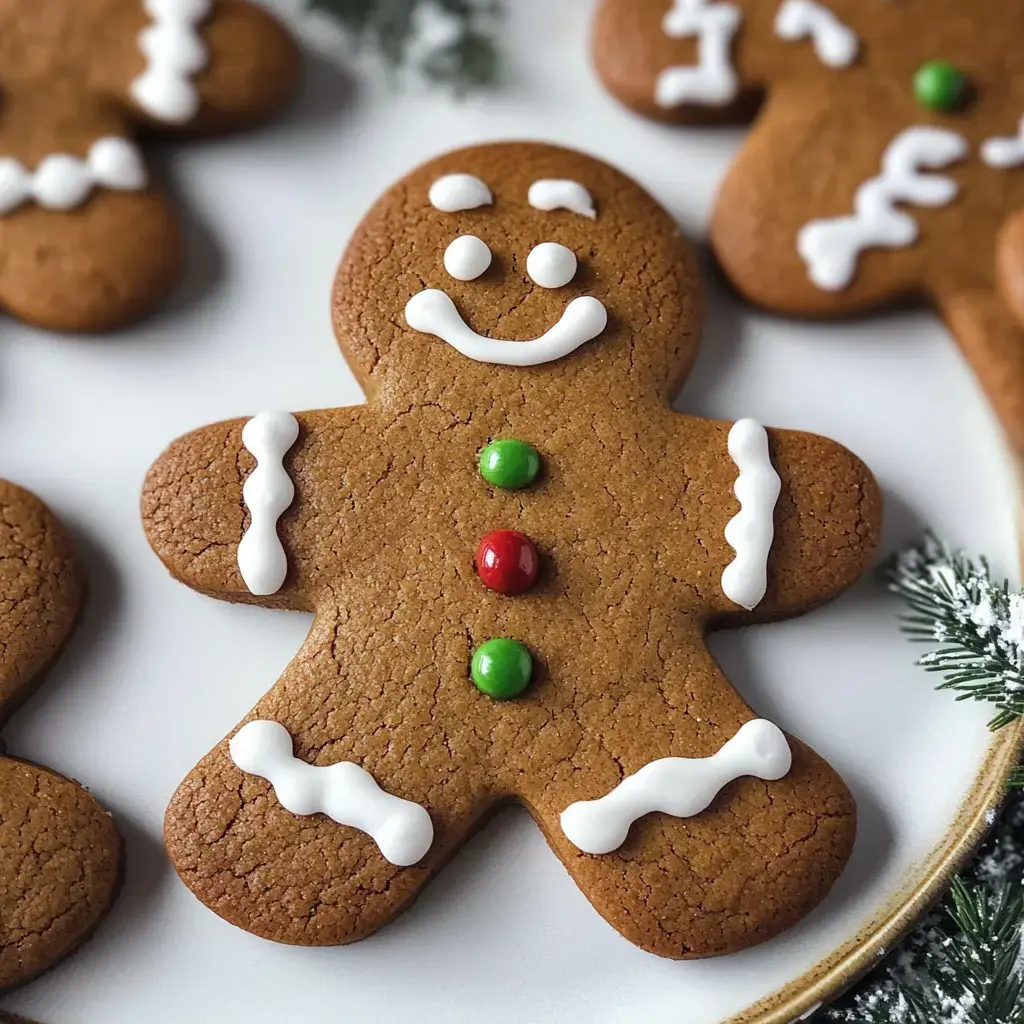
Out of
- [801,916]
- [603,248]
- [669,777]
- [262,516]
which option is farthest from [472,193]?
[801,916]

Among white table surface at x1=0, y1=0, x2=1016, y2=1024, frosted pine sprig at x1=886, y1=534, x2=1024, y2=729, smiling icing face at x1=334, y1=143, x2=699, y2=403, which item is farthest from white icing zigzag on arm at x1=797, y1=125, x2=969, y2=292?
frosted pine sprig at x1=886, y1=534, x2=1024, y2=729

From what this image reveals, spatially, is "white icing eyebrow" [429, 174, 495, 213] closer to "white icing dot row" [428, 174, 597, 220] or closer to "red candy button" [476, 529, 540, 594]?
"white icing dot row" [428, 174, 597, 220]

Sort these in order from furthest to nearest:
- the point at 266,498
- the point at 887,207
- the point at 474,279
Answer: the point at 887,207
the point at 474,279
the point at 266,498

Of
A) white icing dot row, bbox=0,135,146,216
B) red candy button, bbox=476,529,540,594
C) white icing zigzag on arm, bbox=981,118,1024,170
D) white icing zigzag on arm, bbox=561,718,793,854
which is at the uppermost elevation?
white icing zigzag on arm, bbox=981,118,1024,170

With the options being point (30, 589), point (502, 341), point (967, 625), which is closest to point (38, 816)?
point (30, 589)

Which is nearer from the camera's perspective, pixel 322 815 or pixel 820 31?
pixel 322 815

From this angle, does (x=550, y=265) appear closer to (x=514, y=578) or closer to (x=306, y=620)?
(x=514, y=578)

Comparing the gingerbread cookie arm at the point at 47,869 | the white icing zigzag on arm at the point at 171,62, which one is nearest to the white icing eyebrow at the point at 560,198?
the white icing zigzag on arm at the point at 171,62
